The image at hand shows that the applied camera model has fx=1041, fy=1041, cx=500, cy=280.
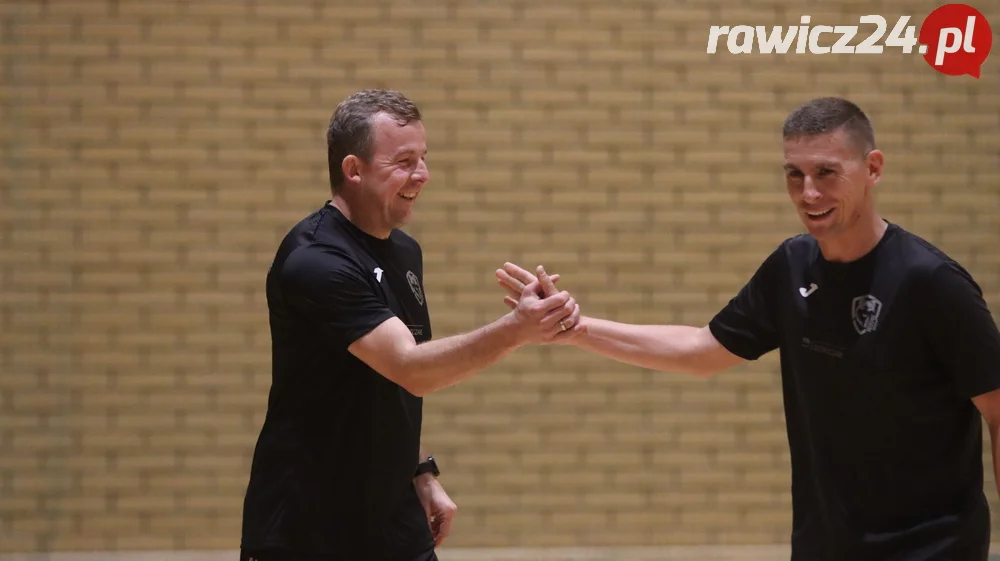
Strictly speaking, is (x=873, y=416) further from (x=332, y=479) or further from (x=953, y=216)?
(x=953, y=216)

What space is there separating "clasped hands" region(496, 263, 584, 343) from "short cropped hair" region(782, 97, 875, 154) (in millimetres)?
785

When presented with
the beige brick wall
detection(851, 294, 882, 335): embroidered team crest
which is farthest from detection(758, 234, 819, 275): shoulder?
the beige brick wall

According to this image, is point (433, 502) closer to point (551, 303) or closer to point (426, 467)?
point (426, 467)

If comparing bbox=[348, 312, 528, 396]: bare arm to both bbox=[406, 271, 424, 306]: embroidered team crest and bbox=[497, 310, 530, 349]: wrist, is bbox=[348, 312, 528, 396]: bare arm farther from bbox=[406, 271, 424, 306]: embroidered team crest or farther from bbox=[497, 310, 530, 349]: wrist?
bbox=[406, 271, 424, 306]: embroidered team crest

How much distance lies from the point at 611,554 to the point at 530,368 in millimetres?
1082

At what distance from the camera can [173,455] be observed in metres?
5.55

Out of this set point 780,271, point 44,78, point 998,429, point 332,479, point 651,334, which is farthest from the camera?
point 44,78

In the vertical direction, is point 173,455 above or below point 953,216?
below

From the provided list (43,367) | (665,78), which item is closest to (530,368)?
(665,78)

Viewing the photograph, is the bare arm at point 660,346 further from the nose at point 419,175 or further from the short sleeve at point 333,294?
the short sleeve at point 333,294

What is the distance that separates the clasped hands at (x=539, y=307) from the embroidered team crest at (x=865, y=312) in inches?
29.4

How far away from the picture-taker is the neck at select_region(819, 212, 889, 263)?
2770mm

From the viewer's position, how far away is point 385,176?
2.94 m

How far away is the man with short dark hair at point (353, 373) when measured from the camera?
8.83 ft
